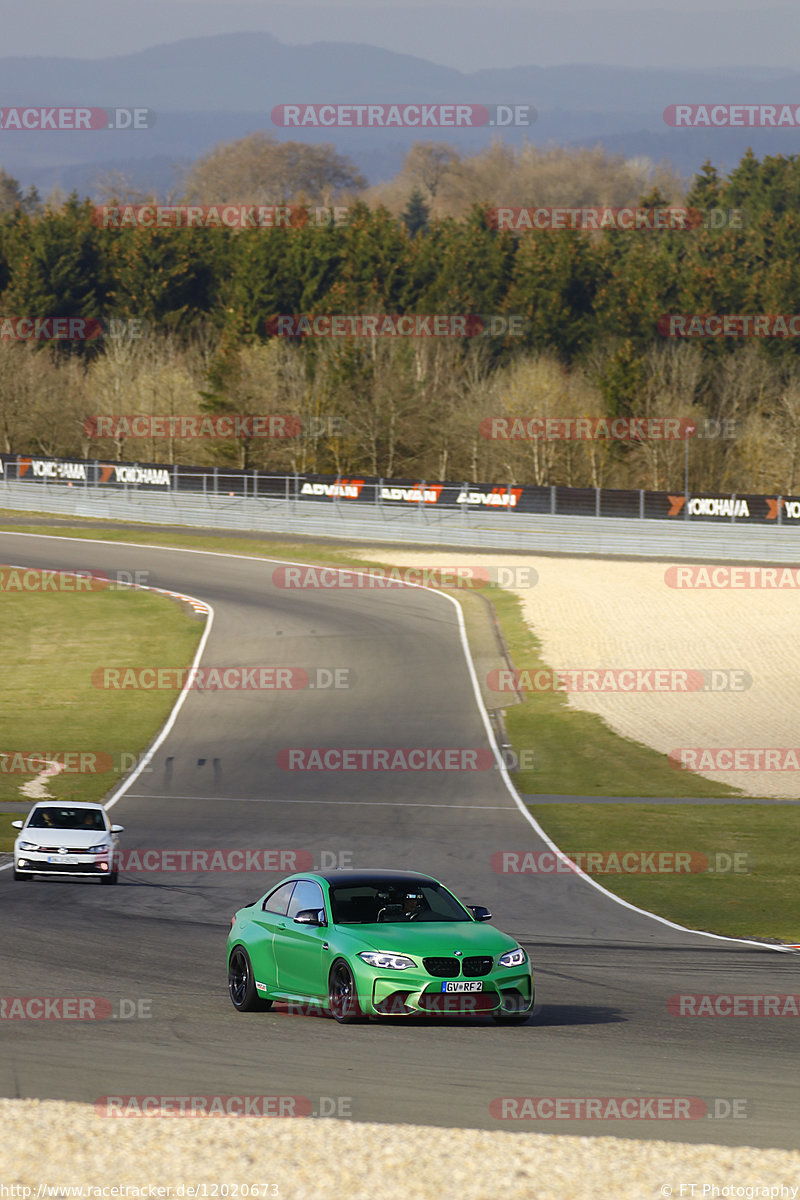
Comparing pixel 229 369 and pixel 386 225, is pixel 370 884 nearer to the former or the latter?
pixel 229 369

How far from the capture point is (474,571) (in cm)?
6022

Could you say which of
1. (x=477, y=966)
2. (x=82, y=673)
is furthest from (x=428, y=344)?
(x=477, y=966)

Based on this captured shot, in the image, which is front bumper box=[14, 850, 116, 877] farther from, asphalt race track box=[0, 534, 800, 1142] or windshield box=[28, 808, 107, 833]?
windshield box=[28, 808, 107, 833]

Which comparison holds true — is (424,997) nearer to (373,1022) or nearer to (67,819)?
(373,1022)

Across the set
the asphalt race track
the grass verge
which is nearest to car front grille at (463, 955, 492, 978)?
the asphalt race track

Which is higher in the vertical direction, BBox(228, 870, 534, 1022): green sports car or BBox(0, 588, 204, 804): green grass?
BBox(228, 870, 534, 1022): green sports car

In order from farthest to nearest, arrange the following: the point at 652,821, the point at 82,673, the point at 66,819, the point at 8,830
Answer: the point at 82,673 → the point at 652,821 → the point at 8,830 → the point at 66,819

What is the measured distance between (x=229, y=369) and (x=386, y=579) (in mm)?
43141

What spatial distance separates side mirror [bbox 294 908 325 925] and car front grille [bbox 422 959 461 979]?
1053mm

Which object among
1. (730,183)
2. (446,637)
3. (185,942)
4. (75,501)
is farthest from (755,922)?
(730,183)

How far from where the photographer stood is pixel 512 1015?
35.6ft

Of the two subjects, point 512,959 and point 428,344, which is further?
point 428,344

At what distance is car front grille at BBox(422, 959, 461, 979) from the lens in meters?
10.5

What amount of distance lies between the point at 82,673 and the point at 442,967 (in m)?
33.0
